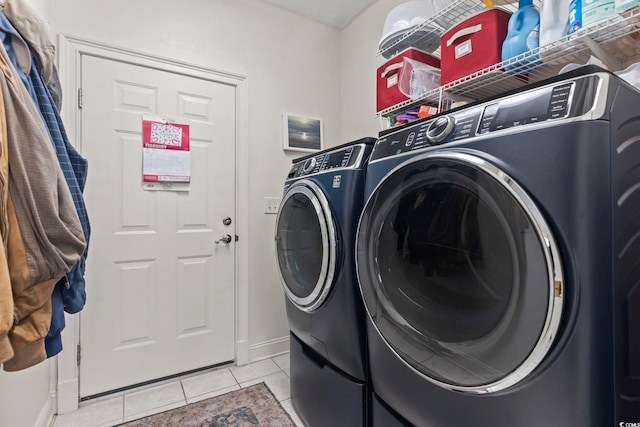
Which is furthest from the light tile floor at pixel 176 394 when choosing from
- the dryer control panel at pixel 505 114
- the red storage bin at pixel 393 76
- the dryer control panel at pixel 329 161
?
the red storage bin at pixel 393 76

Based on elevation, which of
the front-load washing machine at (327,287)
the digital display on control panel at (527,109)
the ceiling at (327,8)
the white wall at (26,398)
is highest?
the ceiling at (327,8)

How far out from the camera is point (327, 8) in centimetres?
230

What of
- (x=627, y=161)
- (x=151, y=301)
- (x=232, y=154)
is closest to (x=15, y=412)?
(x=151, y=301)

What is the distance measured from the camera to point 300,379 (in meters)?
1.51

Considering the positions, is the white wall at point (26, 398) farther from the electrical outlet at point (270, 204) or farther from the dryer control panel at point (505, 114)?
the dryer control panel at point (505, 114)

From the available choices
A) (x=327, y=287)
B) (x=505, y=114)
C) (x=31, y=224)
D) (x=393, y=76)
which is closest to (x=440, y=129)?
(x=505, y=114)

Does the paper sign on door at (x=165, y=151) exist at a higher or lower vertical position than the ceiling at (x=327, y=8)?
lower

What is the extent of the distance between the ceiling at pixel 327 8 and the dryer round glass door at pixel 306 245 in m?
1.60

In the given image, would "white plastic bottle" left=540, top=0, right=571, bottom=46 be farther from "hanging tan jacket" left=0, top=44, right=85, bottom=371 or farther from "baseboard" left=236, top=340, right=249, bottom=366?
"baseboard" left=236, top=340, right=249, bottom=366

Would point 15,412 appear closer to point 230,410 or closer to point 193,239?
point 230,410

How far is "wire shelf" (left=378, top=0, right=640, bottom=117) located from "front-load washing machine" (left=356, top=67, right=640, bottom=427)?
373 millimetres

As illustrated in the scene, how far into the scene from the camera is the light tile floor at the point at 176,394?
1.59 m

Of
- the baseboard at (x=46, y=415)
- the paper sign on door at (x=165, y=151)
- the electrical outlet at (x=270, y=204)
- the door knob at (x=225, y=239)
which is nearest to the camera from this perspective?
the baseboard at (x=46, y=415)

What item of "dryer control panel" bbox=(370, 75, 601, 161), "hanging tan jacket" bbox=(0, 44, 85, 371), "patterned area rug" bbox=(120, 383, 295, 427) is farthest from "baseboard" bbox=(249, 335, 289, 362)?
"dryer control panel" bbox=(370, 75, 601, 161)
